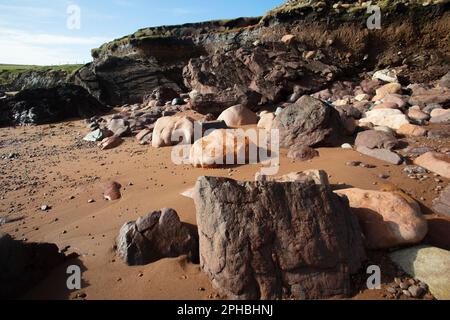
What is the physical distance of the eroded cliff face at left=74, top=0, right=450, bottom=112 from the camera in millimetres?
10008

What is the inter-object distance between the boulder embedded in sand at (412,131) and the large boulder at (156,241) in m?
4.28

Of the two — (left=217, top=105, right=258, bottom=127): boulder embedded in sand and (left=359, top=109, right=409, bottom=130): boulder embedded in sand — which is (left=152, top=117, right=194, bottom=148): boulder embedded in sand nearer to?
(left=217, top=105, right=258, bottom=127): boulder embedded in sand

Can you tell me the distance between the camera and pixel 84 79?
51.9ft

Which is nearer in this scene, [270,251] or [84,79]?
[270,251]

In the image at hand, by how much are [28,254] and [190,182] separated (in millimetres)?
2175

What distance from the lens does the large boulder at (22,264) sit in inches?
106

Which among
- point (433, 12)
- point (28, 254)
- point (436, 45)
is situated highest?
point (433, 12)

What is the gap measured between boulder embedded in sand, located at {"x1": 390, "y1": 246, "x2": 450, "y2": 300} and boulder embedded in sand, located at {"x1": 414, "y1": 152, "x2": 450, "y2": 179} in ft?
5.77

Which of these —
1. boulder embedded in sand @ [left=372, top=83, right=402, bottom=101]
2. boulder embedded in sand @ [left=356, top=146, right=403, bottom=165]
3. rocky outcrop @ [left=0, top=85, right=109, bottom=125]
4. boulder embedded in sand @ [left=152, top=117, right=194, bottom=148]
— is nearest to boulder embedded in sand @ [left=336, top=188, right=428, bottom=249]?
boulder embedded in sand @ [left=356, top=146, right=403, bottom=165]

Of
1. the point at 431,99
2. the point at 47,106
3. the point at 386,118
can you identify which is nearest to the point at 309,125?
the point at 386,118

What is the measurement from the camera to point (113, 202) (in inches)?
177
